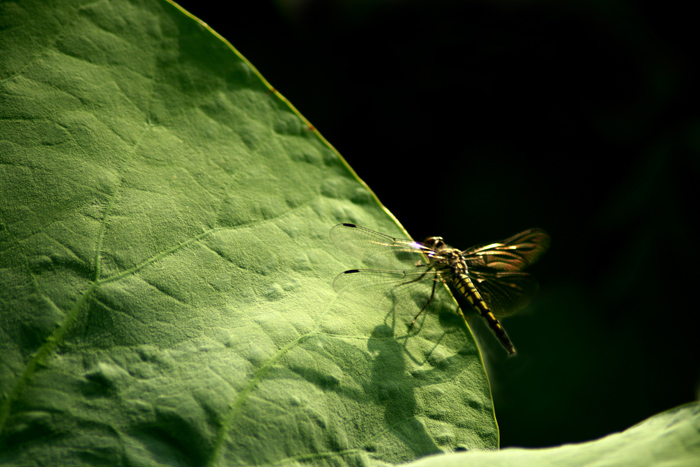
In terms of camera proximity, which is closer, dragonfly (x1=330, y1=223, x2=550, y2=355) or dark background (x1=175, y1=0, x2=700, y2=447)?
dragonfly (x1=330, y1=223, x2=550, y2=355)

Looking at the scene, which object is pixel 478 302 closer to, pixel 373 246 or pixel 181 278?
pixel 373 246

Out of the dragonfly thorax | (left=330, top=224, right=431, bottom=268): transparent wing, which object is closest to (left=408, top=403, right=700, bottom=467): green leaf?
(left=330, top=224, right=431, bottom=268): transparent wing

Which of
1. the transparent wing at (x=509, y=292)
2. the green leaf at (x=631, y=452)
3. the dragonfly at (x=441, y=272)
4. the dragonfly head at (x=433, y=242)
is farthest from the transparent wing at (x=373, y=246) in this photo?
the green leaf at (x=631, y=452)

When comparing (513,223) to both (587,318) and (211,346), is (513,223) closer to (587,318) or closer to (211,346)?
(587,318)

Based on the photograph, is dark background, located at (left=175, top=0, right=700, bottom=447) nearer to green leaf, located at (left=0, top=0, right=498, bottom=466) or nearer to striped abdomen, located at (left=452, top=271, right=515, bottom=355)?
striped abdomen, located at (left=452, top=271, right=515, bottom=355)

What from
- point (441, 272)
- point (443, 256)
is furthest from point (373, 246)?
point (443, 256)

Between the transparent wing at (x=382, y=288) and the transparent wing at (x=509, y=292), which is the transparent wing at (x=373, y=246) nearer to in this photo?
the transparent wing at (x=382, y=288)
